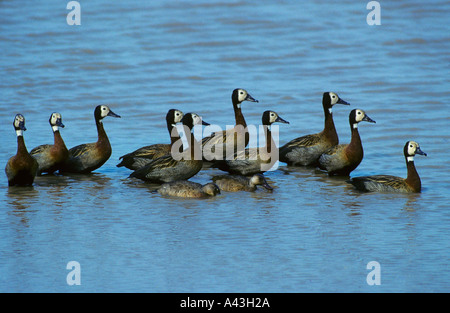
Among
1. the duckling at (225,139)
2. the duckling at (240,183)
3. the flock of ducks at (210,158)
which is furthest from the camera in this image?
the duckling at (225,139)

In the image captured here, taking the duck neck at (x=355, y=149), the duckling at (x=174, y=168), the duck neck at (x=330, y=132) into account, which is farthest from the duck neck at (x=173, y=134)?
the duck neck at (x=355, y=149)

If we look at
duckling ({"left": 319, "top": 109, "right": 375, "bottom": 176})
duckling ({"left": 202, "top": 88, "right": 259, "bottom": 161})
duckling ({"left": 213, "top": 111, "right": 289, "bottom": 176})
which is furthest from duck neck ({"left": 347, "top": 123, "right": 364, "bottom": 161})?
duckling ({"left": 202, "top": 88, "right": 259, "bottom": 161})

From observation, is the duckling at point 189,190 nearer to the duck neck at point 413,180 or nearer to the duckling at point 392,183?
the duckling at point 392,183

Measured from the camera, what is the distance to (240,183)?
1270cm

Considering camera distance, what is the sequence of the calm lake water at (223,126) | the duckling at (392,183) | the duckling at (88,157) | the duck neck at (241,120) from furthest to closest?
1. the duck neck at (241,120)
2. the duckling at (88,157)
3. the duckling at (392,183)
4. the calm lake water at (223,126)

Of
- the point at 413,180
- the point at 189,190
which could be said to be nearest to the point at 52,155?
the point at 189,190

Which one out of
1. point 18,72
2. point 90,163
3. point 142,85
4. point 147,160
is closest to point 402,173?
point 147,160

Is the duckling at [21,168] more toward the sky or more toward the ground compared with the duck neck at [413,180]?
more toward the sky

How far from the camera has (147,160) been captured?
45.0 feet

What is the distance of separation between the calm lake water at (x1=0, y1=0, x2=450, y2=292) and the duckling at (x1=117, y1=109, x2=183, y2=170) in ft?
1.09

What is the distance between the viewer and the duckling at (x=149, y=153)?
45.0ft

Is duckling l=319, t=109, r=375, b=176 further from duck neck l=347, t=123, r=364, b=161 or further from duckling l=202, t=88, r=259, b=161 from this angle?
duckling l=202, t=88, r=259, b=161

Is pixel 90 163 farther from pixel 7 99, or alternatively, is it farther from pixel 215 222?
pixel 7 99

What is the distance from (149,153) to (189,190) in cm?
184
